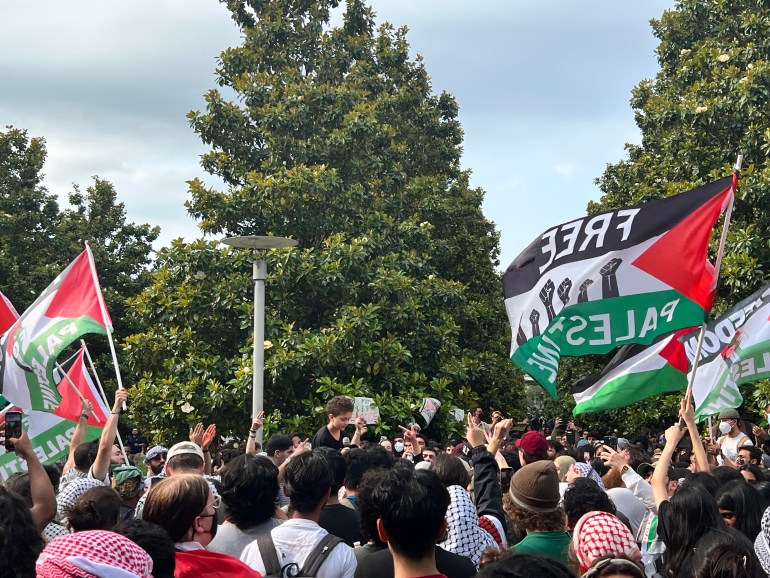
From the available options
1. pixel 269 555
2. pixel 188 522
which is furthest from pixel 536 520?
pixel 188 522

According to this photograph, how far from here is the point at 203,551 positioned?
12.8 ft

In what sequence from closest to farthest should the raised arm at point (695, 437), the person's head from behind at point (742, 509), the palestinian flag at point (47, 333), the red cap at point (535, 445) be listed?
the person's head from behind at point (742, 509), the raised arm at point (695, 437), the red cap at point (535, 445), the palestinian flag at point (47, 333)

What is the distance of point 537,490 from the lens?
471cm

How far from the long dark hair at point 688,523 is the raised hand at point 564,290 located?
4.11 meters

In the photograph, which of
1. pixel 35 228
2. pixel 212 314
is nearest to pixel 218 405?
pixel 212 314

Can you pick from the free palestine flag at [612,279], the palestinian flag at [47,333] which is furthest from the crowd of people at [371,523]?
the palestinian flag at [47,333]

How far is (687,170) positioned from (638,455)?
1195 cm

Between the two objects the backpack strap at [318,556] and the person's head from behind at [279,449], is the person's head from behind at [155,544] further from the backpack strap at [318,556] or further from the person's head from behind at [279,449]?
the person's head from behind at [279,449]

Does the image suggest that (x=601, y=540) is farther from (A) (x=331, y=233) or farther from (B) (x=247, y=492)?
(A) (x=331, y=233)

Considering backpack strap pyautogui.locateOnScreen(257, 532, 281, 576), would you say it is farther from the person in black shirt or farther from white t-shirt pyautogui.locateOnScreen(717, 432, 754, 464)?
white t-shirt pyautogui.locateOnScreen(717, 432, 754, 464)

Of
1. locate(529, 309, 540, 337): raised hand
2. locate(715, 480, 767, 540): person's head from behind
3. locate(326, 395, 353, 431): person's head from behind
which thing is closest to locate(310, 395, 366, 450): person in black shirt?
locate(326, 395, 353, 431): person's head from behind

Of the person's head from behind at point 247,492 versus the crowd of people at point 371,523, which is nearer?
the crowd of people at point 371,523

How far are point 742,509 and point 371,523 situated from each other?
217 cm

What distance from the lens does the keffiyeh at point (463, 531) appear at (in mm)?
4980
